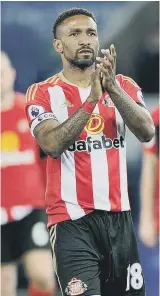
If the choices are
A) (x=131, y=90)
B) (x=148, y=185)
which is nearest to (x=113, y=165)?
(x=131, y=90)

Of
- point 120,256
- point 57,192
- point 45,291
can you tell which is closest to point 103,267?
point 120,256

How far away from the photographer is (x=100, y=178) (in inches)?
156

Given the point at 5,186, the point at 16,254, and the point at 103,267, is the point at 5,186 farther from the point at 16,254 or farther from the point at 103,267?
the point at 103,267

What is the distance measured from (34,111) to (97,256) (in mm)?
840

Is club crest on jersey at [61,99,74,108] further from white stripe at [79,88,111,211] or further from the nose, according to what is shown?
the nose

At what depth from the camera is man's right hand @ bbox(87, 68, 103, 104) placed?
3.73 metres

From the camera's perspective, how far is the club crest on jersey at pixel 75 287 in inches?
148

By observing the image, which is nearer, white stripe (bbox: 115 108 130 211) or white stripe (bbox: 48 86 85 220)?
white stripe (bbox: 48 86 85 220)

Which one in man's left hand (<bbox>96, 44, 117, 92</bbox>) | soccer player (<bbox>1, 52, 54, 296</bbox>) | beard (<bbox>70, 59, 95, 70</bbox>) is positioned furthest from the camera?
soccer player (<bbox>1, 52, 54, 296</bbox>)

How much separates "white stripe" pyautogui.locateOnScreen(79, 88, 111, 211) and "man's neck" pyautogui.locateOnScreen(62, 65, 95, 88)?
0.34 meters

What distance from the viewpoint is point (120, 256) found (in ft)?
13.0

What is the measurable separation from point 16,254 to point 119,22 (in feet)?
6.65

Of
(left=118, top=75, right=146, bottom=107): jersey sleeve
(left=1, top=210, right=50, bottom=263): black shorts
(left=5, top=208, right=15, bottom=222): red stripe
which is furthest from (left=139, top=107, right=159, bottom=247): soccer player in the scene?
(left=118, top=75, right=146, bottom=107): jersey sleeve

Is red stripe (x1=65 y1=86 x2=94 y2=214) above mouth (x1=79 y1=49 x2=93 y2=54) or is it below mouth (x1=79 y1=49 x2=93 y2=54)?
below
